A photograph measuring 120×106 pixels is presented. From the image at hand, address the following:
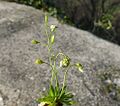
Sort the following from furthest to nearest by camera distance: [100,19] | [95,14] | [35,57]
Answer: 1. [95,14]
2. [100,19]
3. [35,57]

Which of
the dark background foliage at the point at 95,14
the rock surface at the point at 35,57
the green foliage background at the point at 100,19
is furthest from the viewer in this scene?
the dark background foliage at the point at 95,14

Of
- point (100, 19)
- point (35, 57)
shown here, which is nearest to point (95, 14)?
point (100, 19)

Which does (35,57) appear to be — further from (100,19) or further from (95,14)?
(95,14)

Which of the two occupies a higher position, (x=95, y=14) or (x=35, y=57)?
(x=35, y=57)

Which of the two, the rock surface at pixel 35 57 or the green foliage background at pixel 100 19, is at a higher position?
the rock surface at pixel 35 57

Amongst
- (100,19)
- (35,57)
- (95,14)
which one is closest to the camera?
(35,57)

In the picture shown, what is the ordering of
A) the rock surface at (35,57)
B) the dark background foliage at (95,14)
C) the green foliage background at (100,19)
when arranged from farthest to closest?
the dark background foliage at (95,14), the green foliage background at (100,19), the rock surface at (35,57)

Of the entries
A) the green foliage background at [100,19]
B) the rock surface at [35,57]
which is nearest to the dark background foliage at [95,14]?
the green foliage background at [100,19]

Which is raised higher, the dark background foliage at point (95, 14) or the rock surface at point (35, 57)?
the rock surface at point (35, 57)

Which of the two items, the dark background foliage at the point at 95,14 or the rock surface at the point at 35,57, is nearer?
the rock surface at the point at 35,57

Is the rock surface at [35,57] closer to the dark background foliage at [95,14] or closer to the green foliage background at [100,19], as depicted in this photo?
the green foliage background at [100,19]
